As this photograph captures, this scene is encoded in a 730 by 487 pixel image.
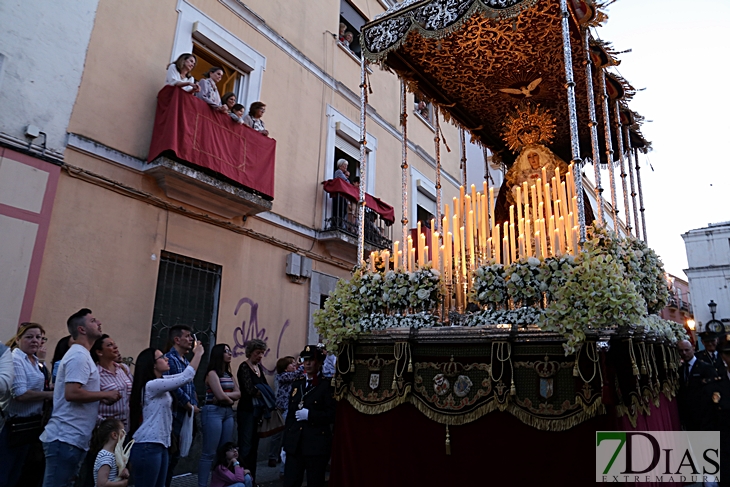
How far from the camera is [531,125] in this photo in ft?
20.6

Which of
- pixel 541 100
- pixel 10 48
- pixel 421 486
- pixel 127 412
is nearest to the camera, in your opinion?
pixel 421 486

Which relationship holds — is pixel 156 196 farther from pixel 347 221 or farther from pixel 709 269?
pixel 709 269

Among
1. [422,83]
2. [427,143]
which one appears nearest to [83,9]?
[422,83]

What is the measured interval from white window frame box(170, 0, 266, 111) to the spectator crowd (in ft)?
15.6

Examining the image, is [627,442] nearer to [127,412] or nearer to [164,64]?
[127,412]

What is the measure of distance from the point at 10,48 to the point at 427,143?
386 inches

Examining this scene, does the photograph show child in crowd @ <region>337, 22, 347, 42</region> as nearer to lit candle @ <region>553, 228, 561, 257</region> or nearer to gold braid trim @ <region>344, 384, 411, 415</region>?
lit candle @ <region>553, 228, 561, 257</region>

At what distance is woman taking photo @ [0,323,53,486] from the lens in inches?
152

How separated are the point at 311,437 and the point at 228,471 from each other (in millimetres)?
736

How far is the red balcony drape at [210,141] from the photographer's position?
665cm

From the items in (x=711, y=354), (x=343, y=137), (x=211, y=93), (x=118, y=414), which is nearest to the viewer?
(x=118, y=414)

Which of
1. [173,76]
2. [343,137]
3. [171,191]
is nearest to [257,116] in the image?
[173,76]

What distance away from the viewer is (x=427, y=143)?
1371cm

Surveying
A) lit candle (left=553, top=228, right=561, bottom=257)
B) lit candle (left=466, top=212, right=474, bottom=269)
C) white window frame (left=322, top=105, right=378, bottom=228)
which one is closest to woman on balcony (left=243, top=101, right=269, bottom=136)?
white window frame (left=322, top=105, right=378, bottom=228)
